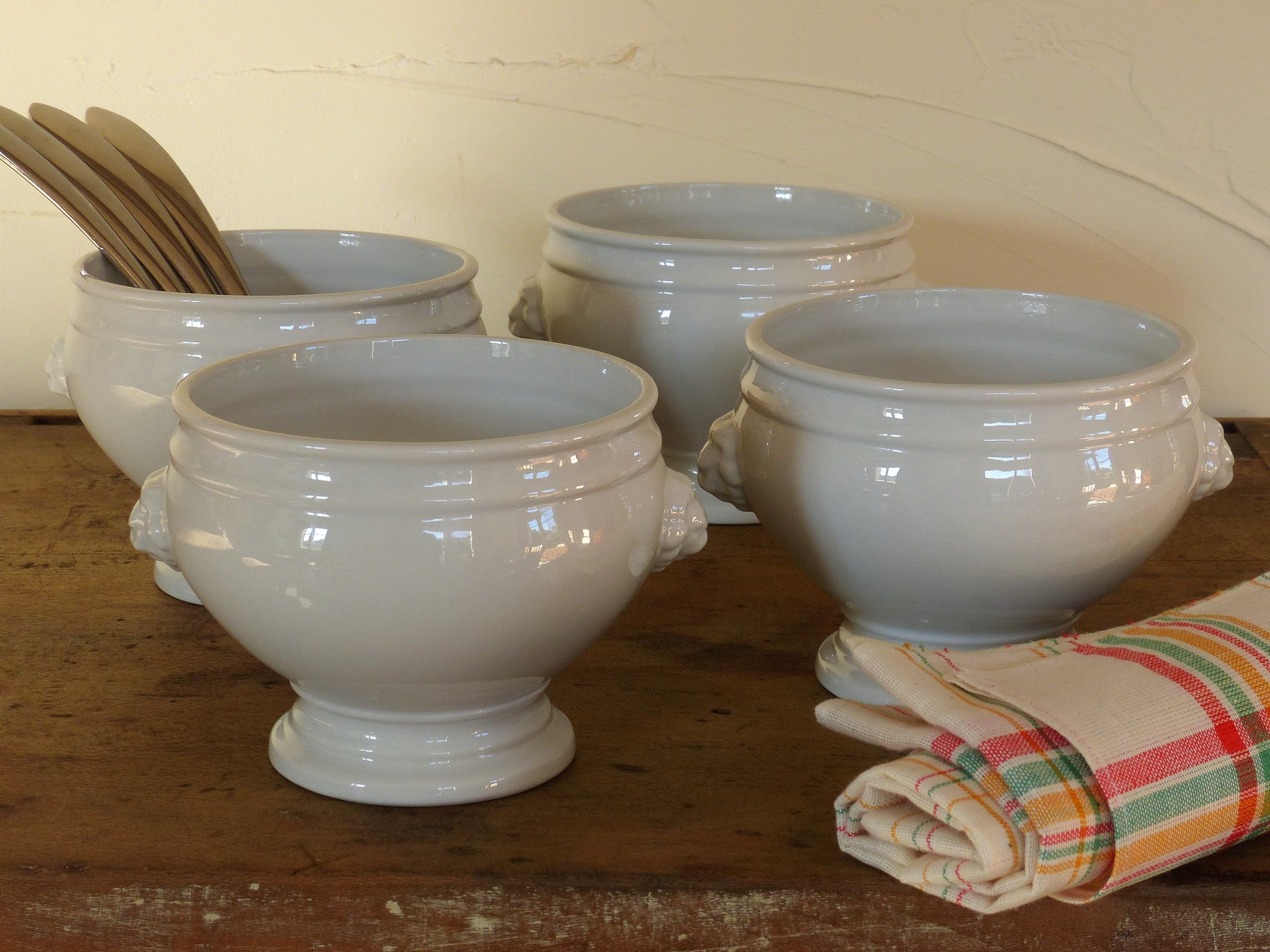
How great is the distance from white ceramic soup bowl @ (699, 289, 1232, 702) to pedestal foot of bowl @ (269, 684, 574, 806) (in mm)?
115

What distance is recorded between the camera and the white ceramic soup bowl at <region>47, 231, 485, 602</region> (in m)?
0.52

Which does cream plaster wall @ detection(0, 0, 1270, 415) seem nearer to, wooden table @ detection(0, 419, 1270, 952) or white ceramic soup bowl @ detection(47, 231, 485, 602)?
white ceramic soup bowl @ detection(47, 231, 485, 602)

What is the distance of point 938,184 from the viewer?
78 cm

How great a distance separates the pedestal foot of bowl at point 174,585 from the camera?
1.85 ft

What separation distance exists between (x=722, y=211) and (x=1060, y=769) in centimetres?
42

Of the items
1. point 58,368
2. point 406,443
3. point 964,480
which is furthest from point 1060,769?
point 58,368

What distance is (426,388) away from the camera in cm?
48

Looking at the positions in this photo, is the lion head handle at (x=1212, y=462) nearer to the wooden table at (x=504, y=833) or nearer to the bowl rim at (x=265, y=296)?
the wooden table at (x=504, y=833)

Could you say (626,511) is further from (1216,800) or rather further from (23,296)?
(23,296)

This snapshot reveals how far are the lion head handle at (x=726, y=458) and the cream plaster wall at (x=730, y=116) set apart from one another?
331mm

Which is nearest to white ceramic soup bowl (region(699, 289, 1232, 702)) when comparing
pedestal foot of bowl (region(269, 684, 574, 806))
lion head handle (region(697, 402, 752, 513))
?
lion head handle (region(697, 402, 752, 513))

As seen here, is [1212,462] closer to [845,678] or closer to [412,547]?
[845,678]

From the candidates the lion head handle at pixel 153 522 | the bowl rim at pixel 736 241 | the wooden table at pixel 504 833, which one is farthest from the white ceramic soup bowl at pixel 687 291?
the lion head handle at pixel 153 522

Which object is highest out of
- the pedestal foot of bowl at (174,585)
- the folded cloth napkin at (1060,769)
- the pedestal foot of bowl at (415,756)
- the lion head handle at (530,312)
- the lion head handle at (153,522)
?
the lion head handle at (530,312)
